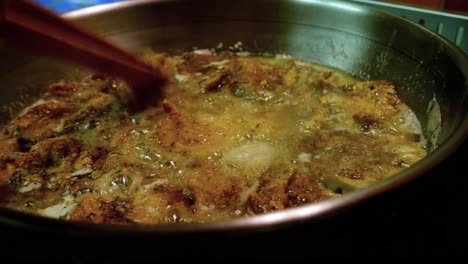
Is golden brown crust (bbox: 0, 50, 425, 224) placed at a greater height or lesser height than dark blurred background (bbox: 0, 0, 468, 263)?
lesser

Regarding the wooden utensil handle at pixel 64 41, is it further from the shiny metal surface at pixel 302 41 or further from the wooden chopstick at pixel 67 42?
the shiny metal surface at pixel 302 41

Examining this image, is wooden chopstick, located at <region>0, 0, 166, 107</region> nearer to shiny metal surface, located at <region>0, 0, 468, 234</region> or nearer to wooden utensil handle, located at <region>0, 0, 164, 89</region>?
wooden utensil handle, located at <region>0, 0, 164, 89</region>

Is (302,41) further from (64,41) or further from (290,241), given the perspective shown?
(290,241)

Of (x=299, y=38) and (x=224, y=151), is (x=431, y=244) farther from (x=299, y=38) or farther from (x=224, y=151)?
(x=299, y=38)

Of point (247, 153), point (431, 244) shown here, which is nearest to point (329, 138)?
point (247, 153)

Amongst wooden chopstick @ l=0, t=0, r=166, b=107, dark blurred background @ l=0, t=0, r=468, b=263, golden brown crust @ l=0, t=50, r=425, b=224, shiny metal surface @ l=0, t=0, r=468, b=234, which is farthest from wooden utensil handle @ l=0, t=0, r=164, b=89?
dark blurred background @ l=0, t=0, r=468, b=263

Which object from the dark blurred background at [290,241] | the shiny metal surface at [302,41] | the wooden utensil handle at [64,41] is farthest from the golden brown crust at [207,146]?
the dark blurred background at [290,241]
